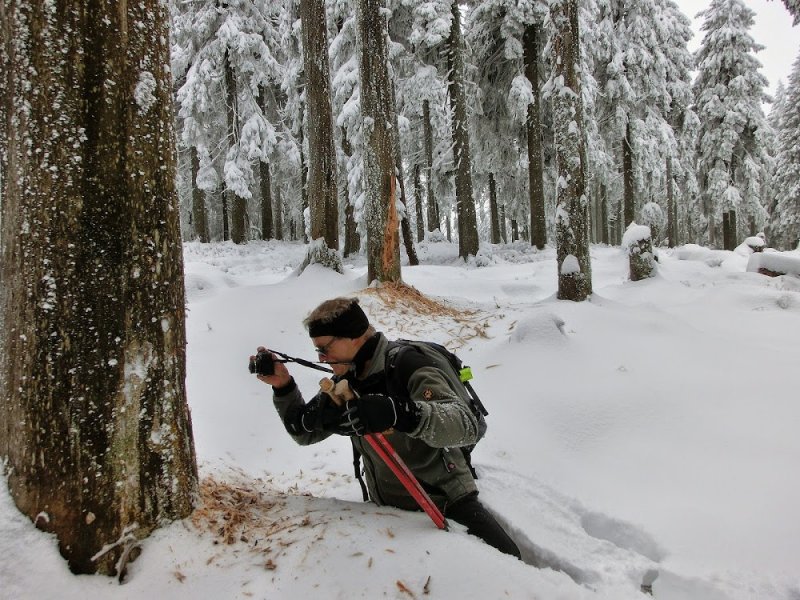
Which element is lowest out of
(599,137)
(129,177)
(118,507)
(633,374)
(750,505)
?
(750,505)

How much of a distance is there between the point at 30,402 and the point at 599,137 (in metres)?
21.8

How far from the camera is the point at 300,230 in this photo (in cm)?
2867

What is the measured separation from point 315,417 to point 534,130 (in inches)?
651

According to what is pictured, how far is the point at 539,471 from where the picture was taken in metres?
4.21

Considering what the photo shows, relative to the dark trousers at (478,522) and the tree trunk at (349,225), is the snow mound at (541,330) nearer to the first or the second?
the dark trousers at (478,522)

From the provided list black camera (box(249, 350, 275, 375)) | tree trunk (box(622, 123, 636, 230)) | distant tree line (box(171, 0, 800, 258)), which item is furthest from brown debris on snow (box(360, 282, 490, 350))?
tree trunk (box(622, 123, 636, 230))

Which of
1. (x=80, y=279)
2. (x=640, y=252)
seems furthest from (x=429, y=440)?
(x=640, y=252)

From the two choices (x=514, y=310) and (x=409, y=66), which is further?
(x=409, y=66)

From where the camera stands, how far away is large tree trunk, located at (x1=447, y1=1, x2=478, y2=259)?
14.5 meters

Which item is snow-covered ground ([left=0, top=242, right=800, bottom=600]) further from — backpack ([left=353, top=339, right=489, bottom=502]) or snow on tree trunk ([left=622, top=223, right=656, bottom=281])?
snow on tree trunk ([left=622, top=223, right=656, bottom=281])

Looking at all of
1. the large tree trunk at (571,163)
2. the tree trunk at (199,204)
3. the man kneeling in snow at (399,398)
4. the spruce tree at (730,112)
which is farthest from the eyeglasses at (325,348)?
the spruce tree at (730,112)

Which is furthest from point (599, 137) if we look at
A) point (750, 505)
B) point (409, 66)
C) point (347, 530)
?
point (347, 530)

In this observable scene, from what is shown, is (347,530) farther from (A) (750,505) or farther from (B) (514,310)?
(B) (514,310)

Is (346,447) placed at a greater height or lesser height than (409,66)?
lesser
